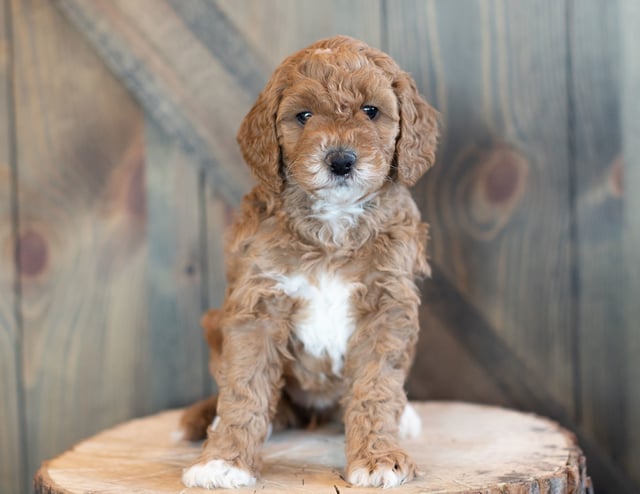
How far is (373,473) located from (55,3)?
2033mm

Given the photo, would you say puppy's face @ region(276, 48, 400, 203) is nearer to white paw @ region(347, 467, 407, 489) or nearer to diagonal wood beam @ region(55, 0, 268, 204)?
white paw @ region(347, 467, 407, 489)

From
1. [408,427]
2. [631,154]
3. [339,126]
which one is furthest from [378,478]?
[631,154]

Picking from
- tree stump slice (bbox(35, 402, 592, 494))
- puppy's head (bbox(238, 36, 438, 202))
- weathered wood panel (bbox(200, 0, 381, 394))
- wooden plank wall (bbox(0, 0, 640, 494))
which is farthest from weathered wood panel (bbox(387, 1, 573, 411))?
puppy's head (bbox(238, 36, 438, 202))

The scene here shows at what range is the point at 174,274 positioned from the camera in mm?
2914

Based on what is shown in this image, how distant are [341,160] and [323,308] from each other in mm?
394

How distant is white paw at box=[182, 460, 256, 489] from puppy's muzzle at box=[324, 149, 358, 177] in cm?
72

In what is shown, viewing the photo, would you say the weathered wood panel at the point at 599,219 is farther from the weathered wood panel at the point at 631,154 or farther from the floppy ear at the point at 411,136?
the floppy ear at the point at 411,136

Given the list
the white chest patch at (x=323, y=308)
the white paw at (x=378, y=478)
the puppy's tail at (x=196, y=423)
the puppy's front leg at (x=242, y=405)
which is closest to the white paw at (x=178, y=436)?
the puppy's tail at (x=196, y=423)

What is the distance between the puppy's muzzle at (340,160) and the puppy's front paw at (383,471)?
26.2 inches

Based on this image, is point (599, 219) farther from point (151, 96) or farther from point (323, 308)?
point (151, 96)

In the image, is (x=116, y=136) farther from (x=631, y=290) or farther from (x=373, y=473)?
(x=631, y=290)

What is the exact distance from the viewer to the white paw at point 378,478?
1.75m

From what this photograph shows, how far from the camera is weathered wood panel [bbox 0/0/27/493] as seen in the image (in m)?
2.79

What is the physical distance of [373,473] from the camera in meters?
1.77
